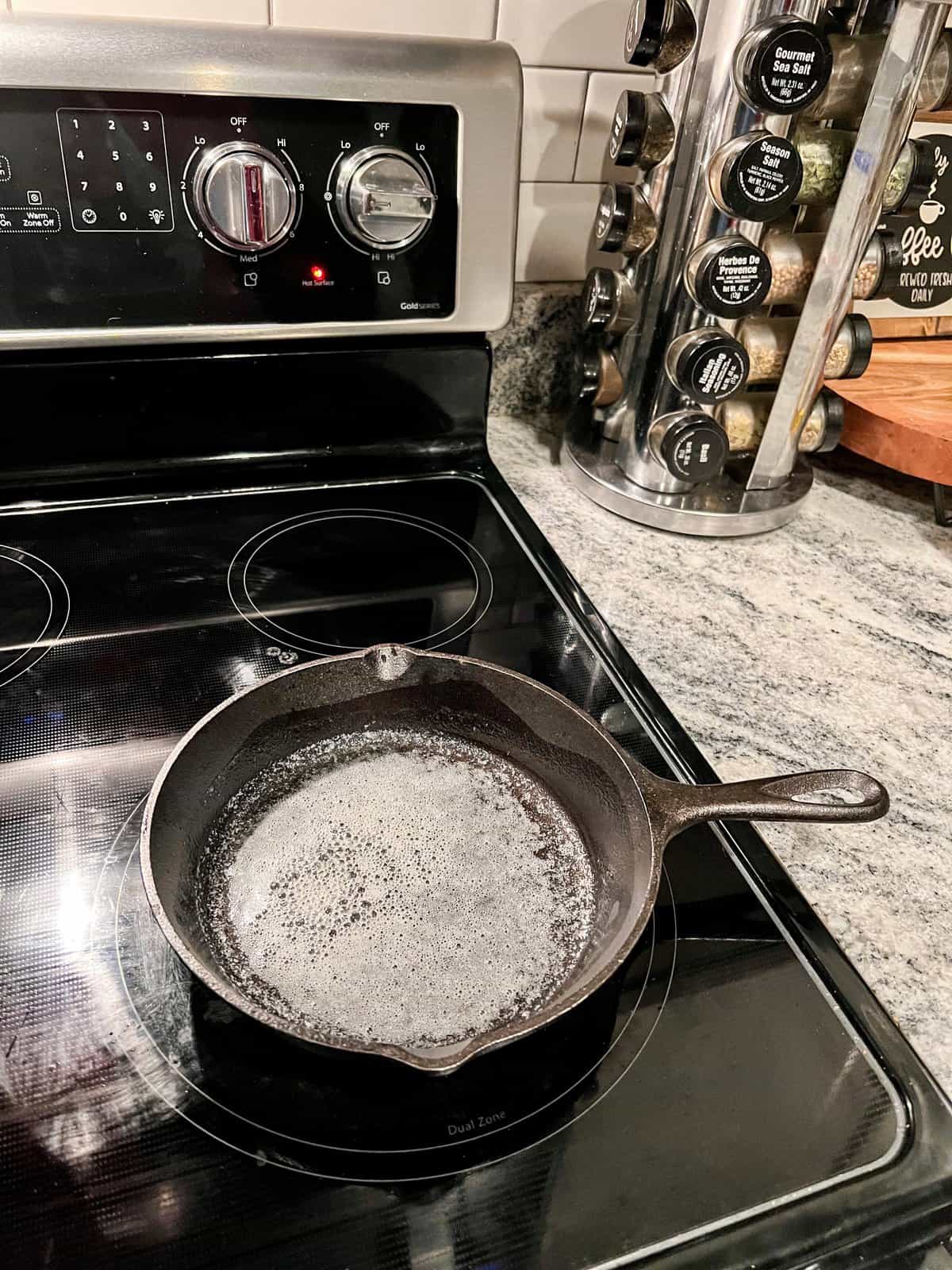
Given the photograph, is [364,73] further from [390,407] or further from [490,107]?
[390,407]

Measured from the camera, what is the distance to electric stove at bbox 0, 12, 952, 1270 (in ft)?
1.02

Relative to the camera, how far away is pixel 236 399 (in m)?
0.64

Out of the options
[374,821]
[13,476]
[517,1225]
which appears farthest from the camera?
[13,476]

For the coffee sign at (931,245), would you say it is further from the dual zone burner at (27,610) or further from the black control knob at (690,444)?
the dual zone burner at (27,610)

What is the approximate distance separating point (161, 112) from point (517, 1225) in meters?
0.57

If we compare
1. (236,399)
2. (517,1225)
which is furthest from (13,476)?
(517,1225)

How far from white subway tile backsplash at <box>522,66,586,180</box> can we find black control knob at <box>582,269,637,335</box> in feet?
0.46

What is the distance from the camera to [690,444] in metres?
0.64

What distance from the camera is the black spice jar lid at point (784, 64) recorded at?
498 mm

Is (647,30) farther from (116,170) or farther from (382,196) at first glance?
(116,170)

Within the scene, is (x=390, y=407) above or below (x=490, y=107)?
below

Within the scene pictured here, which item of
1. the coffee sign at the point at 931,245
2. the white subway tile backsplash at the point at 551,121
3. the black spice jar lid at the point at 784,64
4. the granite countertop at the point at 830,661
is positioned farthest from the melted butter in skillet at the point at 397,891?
the coffee sign at the point at 931,245

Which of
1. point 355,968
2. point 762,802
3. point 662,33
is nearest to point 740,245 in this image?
point 662,33

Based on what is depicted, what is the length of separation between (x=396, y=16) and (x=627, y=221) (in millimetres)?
216
